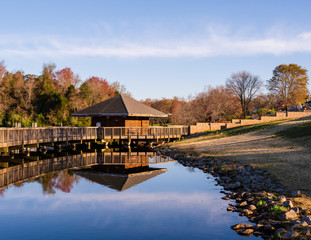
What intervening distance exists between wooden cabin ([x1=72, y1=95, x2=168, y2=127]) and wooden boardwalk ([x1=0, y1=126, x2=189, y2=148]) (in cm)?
163

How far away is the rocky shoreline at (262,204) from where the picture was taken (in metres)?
8.34

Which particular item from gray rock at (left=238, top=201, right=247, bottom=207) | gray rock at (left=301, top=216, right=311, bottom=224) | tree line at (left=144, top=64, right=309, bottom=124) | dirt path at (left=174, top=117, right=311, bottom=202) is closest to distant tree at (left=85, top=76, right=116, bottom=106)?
tree line at (left=144, top=64, right=309, bottom=124)

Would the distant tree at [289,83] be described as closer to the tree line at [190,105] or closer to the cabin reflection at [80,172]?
the tree line at [190,105]

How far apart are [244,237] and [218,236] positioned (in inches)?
30.0

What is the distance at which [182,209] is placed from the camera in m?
11.7

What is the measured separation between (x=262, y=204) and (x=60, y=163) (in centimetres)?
1674

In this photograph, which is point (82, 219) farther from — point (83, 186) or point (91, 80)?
point (91, 80)

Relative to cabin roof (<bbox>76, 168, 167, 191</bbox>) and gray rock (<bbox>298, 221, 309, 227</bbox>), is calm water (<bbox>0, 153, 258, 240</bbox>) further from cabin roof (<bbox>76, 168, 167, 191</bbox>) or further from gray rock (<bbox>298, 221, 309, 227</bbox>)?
gray rock (<bbox>298, 221, 309, 227</bbox>)

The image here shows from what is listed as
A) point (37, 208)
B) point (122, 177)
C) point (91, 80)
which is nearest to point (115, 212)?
point (37, 208)

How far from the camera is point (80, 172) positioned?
20078mm

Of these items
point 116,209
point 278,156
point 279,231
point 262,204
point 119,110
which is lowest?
point 116,209

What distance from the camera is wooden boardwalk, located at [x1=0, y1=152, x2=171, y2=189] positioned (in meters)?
17.4

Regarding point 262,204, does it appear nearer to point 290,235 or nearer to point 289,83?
point 290,235

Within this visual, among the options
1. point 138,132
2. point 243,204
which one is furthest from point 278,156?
point 138,132
